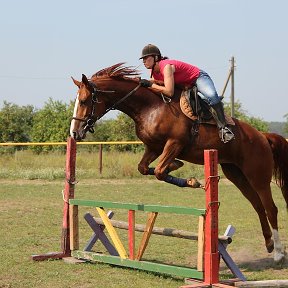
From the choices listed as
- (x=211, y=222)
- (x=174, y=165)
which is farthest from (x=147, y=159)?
(x=211, y=222)

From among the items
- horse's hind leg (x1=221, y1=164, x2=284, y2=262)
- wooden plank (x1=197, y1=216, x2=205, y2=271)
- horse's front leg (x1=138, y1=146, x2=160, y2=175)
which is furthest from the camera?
horse's hind leg (x1=221, y1=164, x2=284, y2=262)

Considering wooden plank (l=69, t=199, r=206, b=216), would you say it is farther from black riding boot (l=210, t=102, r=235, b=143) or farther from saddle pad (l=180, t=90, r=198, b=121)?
black riding boot (l=210, t=102, r=235, b=143)

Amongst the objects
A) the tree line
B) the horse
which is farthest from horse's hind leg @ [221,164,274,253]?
the tree line

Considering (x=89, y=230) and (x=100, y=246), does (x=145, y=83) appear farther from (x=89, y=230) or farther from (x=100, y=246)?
(x=89, y=230)

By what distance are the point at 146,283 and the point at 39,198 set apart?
918 centimetres

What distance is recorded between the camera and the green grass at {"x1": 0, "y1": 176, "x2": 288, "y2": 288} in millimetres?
6492

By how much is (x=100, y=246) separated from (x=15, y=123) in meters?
37.6

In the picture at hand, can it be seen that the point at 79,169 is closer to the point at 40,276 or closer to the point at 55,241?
the point at 55,241

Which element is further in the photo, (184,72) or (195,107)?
(184,72)

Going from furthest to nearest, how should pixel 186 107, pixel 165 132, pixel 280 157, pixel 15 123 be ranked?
pixel 15 123, pixel 280 157, pixel 186 107, pixel 165 132

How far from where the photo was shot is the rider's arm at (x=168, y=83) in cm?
680

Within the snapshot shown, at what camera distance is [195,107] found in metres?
6.91

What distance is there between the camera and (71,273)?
22.3ft

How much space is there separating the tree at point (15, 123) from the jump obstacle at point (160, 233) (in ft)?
122
